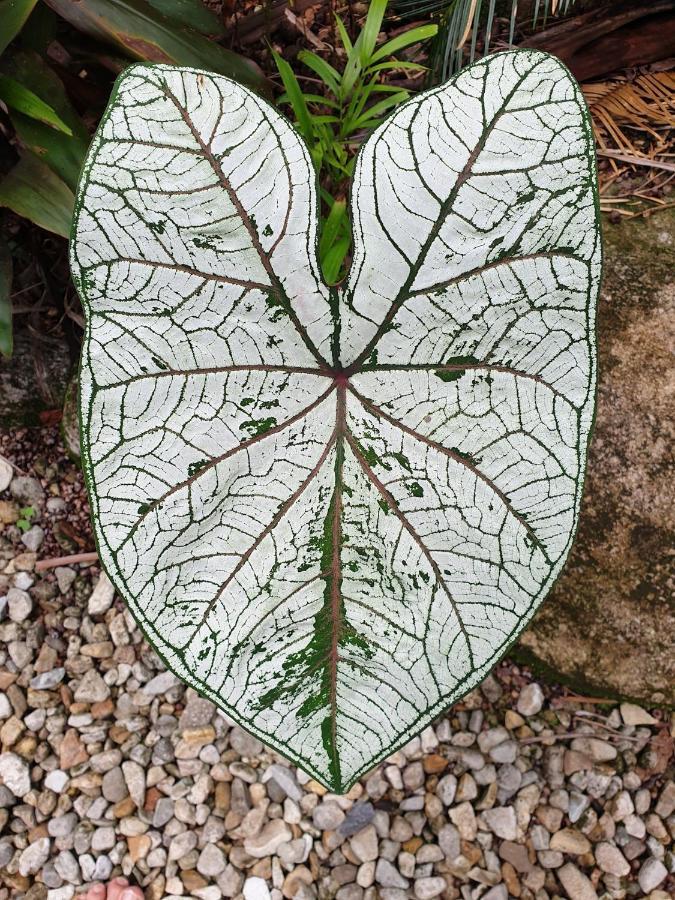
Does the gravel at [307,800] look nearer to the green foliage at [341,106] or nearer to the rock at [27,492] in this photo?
the rock at [27,492]

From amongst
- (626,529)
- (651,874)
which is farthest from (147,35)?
(651,874)

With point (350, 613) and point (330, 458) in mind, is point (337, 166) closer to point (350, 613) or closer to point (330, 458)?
point (330, 458)

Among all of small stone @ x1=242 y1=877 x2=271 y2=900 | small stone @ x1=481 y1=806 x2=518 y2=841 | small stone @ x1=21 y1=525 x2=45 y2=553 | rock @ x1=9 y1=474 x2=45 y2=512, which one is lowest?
small stone @ x1=242 y1=877 x2=271 y2=900

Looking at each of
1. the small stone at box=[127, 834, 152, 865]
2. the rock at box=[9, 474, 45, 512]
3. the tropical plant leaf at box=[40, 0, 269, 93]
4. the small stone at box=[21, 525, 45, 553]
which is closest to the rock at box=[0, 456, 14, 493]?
the rock at box=[9, 474, 45, 512]

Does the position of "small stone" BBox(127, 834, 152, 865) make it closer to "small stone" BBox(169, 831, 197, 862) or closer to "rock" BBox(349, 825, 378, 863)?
"small stone" BBox(169, 831, 197, 862)

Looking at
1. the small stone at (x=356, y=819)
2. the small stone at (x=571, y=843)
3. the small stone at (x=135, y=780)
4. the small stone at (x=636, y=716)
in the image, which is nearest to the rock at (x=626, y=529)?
the small stone at (x=636, y=716)

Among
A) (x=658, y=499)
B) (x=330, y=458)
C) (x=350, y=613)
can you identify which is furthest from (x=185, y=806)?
(x=658, y=499)
